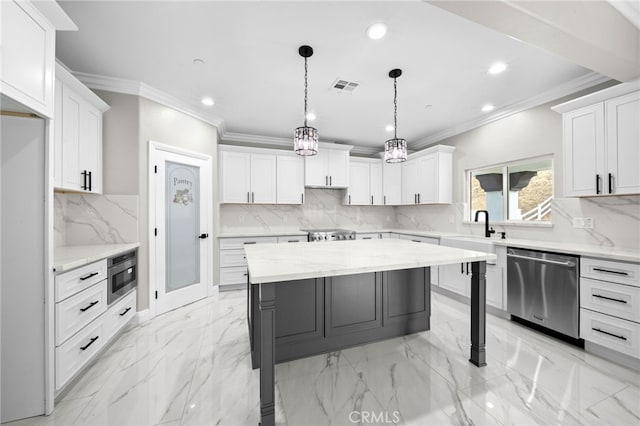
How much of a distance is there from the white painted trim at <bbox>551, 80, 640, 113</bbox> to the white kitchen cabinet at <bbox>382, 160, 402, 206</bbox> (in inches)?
109

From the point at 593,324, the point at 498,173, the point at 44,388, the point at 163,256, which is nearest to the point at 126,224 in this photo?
the point at 163,256

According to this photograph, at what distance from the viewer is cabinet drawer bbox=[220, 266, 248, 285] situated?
4020mm

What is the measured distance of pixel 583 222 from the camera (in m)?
2.77

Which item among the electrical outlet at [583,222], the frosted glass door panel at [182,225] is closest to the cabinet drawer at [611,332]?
the electrical outlet at [583,222]

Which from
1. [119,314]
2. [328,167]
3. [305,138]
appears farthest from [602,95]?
[119,314]

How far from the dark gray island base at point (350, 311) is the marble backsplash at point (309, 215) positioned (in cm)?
262

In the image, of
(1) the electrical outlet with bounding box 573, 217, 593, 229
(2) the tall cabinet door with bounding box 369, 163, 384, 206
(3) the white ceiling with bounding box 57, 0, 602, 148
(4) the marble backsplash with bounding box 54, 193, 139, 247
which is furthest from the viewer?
(2) the tall cabinet door with bounding box 369, 163, 384, 206

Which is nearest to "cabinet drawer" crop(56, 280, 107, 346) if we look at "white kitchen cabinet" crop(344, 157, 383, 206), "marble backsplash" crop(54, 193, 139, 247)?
"marble backsplash" crop(54, 193, 139, 247)

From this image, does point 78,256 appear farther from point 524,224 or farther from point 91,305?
point 524,224

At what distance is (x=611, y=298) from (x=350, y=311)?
2163 millimetres

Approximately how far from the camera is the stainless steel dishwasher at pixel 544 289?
233 cm

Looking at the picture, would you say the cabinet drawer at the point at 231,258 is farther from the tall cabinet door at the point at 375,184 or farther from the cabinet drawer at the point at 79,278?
the tall cabinet door at the point at 375,184

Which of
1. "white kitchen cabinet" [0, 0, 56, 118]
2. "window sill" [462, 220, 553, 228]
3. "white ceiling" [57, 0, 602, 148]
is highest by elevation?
"white ceiling" [57, 0, 602, 148]

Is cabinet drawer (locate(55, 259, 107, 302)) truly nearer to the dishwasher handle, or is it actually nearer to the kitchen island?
the kitchen island
